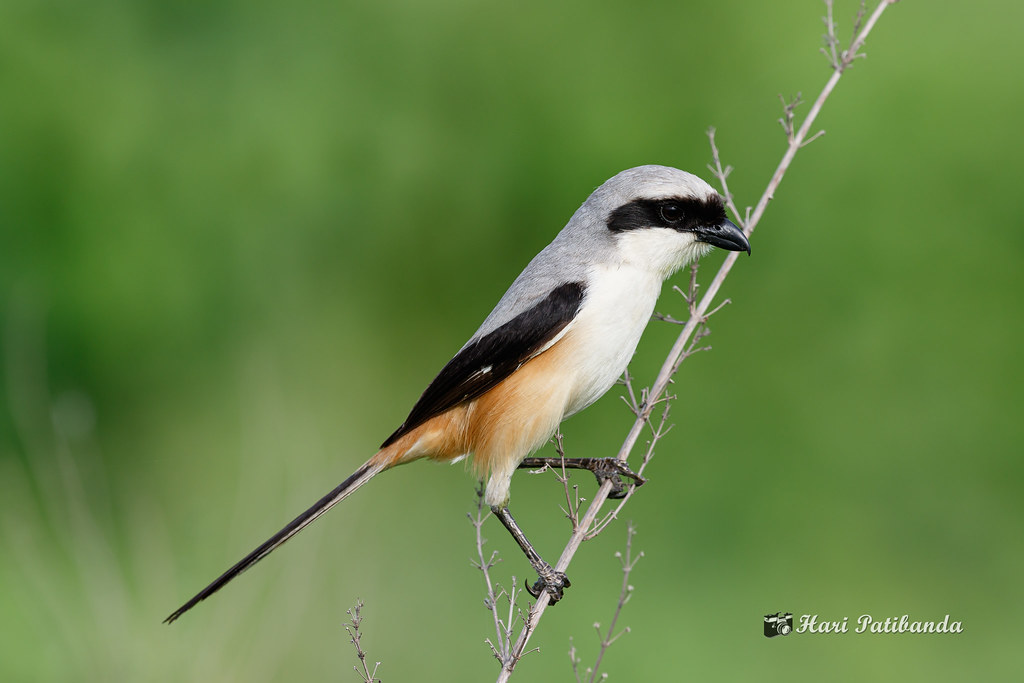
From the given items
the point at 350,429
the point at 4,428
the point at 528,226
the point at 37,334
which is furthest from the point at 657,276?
the point at 4,428

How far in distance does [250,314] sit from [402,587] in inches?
81.0

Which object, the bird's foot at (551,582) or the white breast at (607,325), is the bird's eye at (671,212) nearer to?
the white breast at (607,325)

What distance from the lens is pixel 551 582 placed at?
2.88 metres

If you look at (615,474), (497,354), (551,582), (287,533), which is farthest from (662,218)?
(287,533)

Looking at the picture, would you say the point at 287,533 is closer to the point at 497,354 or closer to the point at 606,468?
the point at 497,354

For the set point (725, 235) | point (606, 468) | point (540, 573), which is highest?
point (725, 235)

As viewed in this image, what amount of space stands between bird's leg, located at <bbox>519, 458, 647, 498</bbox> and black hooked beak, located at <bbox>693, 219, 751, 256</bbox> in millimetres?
722

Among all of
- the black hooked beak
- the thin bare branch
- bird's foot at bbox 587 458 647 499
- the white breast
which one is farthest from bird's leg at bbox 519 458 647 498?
the black hooked beak

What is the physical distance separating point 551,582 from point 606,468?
486 millimetres

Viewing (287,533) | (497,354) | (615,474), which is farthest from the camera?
(497,354)

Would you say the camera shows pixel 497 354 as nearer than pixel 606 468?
Answer: Yes

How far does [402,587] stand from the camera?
15.9 feet

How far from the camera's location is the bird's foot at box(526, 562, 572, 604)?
284cm

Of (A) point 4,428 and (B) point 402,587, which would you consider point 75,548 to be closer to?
(B) point 402,587
